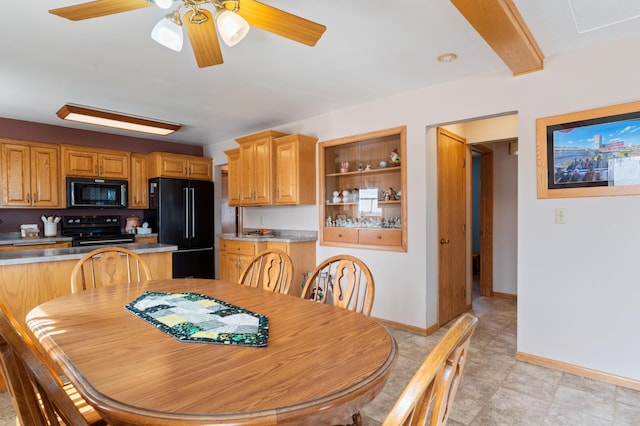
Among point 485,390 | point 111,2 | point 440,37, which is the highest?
point 440,37

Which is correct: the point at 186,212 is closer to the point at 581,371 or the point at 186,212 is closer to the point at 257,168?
the point at 257,168

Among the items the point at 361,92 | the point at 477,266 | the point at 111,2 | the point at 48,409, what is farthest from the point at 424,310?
the point at 477,266

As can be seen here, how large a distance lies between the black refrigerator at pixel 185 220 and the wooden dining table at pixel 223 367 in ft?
12.1

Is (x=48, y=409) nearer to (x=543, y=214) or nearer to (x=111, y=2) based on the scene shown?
(x=111, y=2)

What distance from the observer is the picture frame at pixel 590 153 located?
7.55 feet

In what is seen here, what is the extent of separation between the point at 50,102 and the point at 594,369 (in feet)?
18.1

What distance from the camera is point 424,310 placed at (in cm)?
332

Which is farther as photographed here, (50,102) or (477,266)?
(477,266)

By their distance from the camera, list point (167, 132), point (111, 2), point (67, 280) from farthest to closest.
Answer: point (167, 132) → point (67, 280) → point (111, 2)

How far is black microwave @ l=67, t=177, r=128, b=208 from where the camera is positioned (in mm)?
4586

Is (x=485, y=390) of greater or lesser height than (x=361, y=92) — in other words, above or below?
below

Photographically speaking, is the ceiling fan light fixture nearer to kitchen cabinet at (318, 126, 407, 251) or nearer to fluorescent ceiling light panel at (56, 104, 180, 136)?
kitchen cabinet at (318, 126, 407, 251)

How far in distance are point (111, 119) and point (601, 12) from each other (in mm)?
4626

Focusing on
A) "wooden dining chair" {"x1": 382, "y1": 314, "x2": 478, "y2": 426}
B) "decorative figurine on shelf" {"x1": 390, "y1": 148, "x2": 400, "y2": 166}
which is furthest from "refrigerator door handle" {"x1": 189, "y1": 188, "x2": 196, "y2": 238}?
"wooden dining chair" {"x1": 382, "y1": 314, "x2": 478, "y2": 426}
